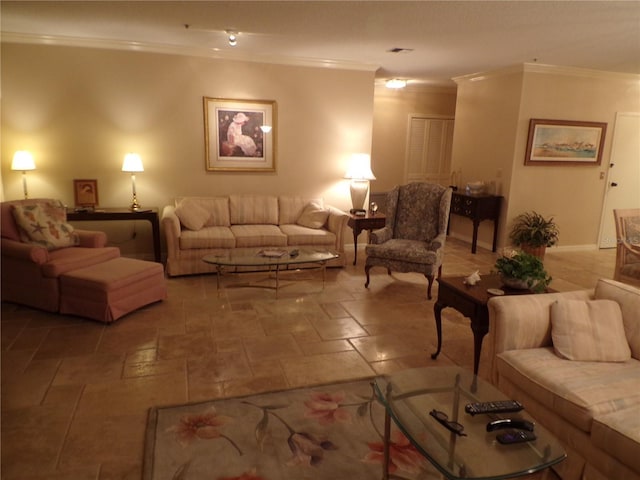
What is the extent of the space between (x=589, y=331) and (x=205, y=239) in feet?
12.2

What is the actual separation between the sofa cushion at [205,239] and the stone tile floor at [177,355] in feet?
1.38

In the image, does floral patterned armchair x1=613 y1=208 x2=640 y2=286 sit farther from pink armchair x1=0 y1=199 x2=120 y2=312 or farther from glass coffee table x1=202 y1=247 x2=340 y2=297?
pink armchair x1=0 y1=199 x2=120 y2=312

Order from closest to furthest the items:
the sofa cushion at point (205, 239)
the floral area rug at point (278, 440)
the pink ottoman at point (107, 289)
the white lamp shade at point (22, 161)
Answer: the floral area rug at point (278, 440)
the pink ottoman at point (107, 289)
the white lamp shade at point (22, 161)
the sofa cushion at point (205, 239)

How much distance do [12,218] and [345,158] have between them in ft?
12.9

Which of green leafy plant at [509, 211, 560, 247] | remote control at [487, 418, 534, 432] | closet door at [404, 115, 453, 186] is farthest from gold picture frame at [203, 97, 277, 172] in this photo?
remote control at [487, 418, 534, 432]

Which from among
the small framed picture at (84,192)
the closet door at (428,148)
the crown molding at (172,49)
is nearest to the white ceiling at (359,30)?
the crown molding at (172,49)

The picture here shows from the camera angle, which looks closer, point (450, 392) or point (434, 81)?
point (450, 392)

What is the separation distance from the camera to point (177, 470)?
79.4 inches

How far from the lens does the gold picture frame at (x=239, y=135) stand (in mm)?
5461

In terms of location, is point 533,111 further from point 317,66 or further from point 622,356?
point 622,356

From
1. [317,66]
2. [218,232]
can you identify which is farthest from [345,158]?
[218,232]

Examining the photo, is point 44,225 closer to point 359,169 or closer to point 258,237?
point 258,237

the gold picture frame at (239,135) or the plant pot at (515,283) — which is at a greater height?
the gold picture frame at (239,135)

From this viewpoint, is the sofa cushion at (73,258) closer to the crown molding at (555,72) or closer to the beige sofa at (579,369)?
the beige sofa at (579,369)
